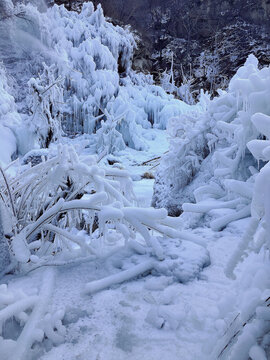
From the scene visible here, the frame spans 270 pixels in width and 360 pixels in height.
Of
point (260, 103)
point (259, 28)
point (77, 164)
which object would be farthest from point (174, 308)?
point (259, 28)

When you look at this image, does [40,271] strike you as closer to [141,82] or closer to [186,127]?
[186,127]

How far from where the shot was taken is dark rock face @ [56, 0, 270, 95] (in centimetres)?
1616

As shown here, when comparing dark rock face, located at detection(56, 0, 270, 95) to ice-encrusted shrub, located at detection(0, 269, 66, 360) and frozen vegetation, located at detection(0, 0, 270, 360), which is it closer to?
frozen vegetation, located at detection(0, 0, 270, 360)

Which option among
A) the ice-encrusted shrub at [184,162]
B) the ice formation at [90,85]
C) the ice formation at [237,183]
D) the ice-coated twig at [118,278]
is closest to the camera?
the ice formation at [237,183]

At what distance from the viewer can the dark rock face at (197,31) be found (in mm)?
16156

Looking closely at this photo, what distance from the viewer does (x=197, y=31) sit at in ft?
58.5

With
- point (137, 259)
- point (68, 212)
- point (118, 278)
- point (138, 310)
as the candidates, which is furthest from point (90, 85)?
point (138, 310)

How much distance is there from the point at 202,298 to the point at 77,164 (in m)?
0.89

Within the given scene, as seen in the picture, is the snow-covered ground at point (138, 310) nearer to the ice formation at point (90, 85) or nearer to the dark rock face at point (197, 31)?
the ice formation at point (90, 85)

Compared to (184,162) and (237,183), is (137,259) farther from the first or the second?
(184,162)

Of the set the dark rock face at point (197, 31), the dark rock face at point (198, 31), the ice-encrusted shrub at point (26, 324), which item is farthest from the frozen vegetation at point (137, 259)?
the dark rock face at point (198, 31)

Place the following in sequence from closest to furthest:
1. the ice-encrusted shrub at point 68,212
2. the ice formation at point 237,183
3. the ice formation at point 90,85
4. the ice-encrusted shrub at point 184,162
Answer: the ice formation at point 237,183 < the ice-encrusted shrub at point 68,212 < the ice-encrusted shrub at point 184,162 < the ice formation at point 90,85

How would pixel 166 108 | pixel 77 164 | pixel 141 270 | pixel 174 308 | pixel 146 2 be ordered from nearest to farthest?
pixel 174 308 → pixel 141 270 → pixel 77 164 → pixel 166 108 → pixel 146 2

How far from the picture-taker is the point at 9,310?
0.94 m
